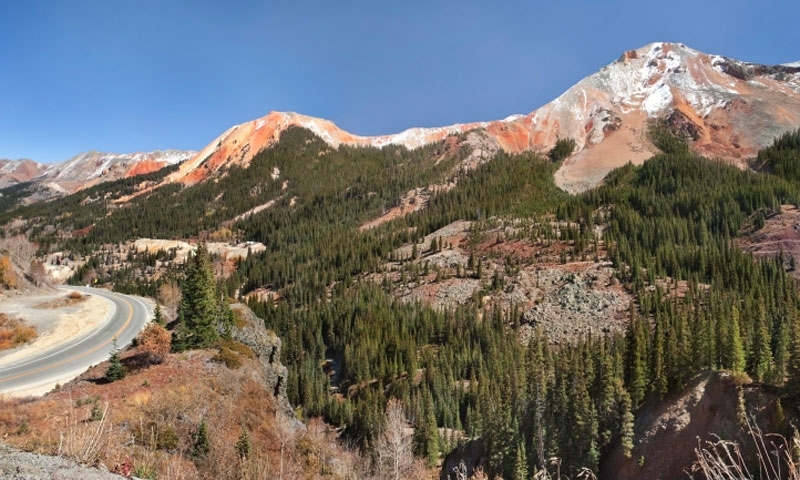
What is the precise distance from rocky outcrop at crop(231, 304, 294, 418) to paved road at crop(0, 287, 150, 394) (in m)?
11.7

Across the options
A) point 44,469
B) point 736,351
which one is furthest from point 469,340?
point 44,469

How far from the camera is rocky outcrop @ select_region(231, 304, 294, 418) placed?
133 ft

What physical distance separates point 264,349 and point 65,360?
16555mm

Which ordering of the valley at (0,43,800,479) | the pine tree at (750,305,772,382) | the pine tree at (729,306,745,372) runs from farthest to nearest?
the pine tree at (750,305,772,382) → the pine tree at (729,306,745,372) → the valley at (0,43,800,479)

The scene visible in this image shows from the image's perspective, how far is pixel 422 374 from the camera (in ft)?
283

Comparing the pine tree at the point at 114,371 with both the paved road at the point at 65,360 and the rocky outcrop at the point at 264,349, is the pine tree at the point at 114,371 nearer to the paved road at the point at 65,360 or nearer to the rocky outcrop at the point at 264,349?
the paved road at the point at 65,360

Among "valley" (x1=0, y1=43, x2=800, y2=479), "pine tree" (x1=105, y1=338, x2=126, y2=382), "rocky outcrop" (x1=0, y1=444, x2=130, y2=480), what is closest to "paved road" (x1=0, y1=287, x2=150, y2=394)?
"valley" (x1=0, y1=43, x2=800, y2=479)

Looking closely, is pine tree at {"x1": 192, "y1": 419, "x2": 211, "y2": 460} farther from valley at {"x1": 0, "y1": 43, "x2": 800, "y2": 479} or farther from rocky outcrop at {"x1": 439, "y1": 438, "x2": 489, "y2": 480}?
rocky outcrop at {"x1": 439, "y1": 438, "x2": 489, "y2": 480}

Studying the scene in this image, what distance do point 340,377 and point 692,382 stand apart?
75.9 m

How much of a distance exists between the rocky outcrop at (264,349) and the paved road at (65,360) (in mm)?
11736

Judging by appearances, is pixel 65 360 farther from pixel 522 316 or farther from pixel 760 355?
pixel 522 316

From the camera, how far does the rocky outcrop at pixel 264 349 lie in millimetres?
40469

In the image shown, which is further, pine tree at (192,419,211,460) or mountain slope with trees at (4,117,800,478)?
mountain slope with trees at (4,117,800,478)

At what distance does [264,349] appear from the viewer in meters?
43.4
